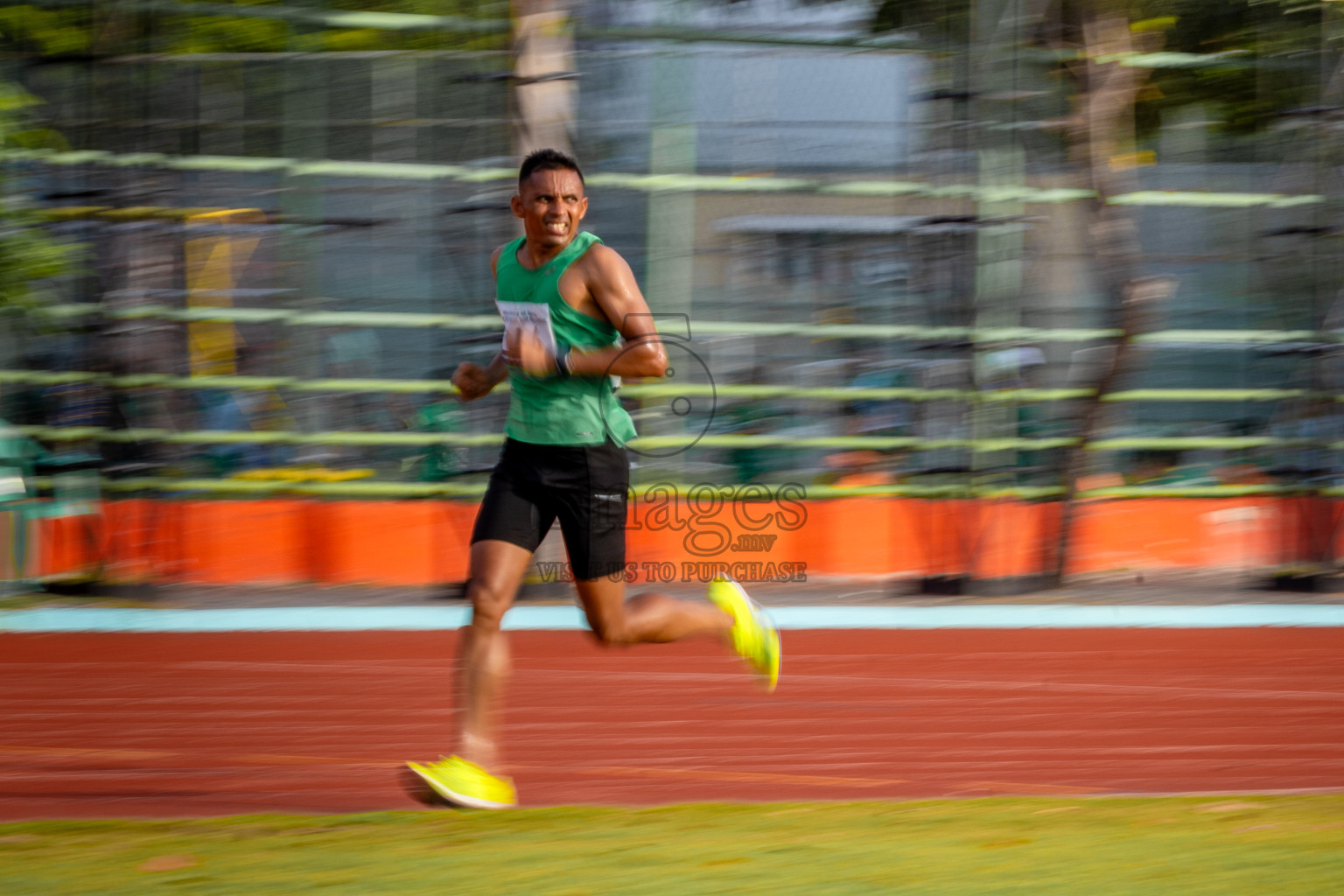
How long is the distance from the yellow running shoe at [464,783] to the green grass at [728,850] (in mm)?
59

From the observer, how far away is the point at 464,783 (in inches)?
179

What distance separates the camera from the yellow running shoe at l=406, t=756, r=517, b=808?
450 centimetres

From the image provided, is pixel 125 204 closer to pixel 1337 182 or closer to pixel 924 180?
pixel 924 180

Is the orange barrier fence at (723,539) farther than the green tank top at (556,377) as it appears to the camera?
Yes

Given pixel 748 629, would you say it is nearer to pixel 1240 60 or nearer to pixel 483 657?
pixel 483 657

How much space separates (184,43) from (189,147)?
772mm

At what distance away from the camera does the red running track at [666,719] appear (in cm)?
528

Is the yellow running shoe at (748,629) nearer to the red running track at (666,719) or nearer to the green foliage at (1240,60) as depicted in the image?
the red running track at (666,719)

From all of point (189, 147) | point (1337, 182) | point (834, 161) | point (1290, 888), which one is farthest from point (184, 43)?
point (1290, 888)

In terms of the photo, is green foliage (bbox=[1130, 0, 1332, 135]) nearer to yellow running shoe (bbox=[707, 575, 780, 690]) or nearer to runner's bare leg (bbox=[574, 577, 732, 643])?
yellow running shoe (bbox=[707, 575, 780, 690])

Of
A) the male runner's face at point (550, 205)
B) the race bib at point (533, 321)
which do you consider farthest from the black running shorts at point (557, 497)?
the male runner's face at point (550, 205)

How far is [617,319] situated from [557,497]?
1.95ft

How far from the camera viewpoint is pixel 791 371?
41.4 feet

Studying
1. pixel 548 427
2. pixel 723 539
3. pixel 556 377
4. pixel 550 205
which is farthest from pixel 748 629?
→ pixel 723 539
